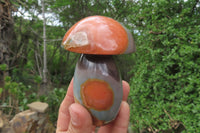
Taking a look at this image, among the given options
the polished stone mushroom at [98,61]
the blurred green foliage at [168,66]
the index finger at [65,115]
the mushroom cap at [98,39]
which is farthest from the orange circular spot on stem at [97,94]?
the blurred green foliage at [168,66]

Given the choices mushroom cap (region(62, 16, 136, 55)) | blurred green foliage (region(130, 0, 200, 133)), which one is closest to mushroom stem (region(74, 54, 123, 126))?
mushroom cap (region(62, 16, 136, 55))

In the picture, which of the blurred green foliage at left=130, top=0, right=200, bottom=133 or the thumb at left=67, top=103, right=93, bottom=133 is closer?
the thumb at left=67, top=103, right=93, bottom=133

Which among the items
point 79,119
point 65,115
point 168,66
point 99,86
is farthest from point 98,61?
point 168,66

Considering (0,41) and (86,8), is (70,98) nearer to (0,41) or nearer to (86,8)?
(86,8)

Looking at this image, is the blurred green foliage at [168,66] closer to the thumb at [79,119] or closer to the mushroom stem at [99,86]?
the mushroom stem at [99,86]

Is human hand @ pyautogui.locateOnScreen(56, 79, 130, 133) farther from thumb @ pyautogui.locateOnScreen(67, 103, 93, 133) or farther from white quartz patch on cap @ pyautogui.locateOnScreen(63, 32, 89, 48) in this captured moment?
white quartz patch on cap @ pyautogui.locateOnScreen(63, 32, 89, 48)

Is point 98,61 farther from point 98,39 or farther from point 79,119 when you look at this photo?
point 79,119

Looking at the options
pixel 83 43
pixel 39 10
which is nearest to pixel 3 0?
pixel 39 10
